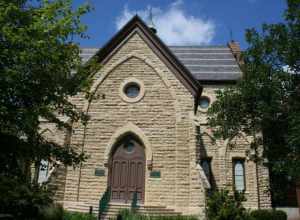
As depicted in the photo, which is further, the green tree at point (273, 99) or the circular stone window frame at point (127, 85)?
the circular stone window frame at point (127, 85)

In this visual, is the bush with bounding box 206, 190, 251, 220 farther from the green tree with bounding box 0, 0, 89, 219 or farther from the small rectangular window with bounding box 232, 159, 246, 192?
the small rectangular window with bounding box 232, 159, 246, 192

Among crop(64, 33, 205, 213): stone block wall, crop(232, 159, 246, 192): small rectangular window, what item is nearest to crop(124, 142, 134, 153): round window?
crop(64, 33, 205, 213): stone block wall

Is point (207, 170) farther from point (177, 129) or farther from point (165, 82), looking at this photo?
point (165, 82)

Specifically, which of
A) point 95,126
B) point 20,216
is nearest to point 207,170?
point 95,126


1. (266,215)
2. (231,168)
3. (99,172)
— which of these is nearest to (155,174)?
(99,172)

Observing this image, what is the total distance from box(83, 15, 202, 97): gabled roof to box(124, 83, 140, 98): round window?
205 centimetres

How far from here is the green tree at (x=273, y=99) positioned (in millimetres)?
10492

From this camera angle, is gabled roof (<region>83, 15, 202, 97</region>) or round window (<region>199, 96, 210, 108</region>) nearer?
gabled roof (<region>83, 15, 202, 97</region>)

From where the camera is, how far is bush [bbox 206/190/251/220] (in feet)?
38.0

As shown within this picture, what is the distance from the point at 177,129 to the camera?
52.6 feet

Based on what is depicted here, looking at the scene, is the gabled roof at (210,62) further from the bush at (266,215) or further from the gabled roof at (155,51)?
the bush at (266,215)

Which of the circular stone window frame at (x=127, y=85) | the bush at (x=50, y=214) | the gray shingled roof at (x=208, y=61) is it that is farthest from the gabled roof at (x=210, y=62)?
the bush at (x=50, y=214)

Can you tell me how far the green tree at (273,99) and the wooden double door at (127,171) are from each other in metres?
4.94

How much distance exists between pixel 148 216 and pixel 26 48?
8.07 metres
